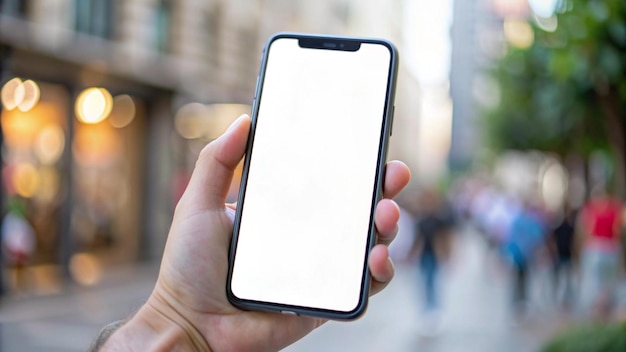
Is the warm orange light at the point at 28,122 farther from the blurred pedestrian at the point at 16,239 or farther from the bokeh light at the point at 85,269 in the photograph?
the bokeh light at the point at 85,269

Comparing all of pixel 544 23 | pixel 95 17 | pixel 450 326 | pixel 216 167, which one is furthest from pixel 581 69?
pixel 95 17

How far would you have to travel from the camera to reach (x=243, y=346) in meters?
2.31

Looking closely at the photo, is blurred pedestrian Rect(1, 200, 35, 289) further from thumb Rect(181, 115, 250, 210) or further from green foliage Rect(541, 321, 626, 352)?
thumb Rect(181, 115, 250, 210)

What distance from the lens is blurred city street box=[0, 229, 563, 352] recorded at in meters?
11.2

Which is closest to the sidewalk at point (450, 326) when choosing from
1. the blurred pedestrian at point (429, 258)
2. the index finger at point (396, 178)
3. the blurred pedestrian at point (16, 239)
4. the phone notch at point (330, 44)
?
the blurred pedestrian at point (429, 258)

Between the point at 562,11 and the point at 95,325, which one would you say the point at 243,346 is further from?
the point at 95,325

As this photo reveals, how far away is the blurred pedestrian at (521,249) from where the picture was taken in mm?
14000

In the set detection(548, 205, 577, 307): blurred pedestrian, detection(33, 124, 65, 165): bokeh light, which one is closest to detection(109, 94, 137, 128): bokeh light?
detection(33, 124, 65, 165): bokeh light

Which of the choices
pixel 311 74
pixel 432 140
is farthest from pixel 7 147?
pixel 432 140

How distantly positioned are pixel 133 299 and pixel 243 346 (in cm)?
1333

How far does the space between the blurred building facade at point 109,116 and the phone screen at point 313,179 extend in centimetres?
1173

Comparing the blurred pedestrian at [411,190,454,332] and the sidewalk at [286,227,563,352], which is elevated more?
the blurred pedestrian at [411,190,454,332]

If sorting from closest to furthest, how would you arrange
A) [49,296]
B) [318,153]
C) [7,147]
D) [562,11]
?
[318,153]
[562,11]
[49,296]
[7,147]

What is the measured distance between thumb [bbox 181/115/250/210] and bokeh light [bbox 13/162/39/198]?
15246mm
